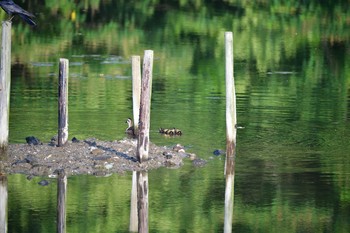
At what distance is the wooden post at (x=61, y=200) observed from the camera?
1677 cm

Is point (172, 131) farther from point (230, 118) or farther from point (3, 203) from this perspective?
point (3, 203)

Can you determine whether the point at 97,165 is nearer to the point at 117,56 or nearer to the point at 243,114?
the point at 243,114

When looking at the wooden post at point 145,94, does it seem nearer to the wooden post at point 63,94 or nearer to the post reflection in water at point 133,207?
the post reflection in water at point 133,207

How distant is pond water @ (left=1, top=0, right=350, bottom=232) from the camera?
58.3 ft

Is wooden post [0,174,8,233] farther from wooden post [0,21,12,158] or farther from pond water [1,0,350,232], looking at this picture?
wooden post [0,21,12,158]

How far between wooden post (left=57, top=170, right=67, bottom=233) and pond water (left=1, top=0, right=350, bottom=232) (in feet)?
0.31

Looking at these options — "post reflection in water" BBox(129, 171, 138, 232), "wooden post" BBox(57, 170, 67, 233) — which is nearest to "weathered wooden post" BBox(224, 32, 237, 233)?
"post reflection in water" BBox(129, 171, 138, 232)

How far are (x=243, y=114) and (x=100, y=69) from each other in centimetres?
887

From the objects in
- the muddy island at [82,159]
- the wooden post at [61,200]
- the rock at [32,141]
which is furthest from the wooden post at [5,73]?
the rock at [32,141]

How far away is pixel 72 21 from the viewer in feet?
151

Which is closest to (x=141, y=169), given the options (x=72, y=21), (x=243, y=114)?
(x=243, y=114)

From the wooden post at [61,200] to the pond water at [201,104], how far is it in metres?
0.09

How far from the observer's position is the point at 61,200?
18125 millimetres

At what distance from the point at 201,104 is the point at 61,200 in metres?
10.2
